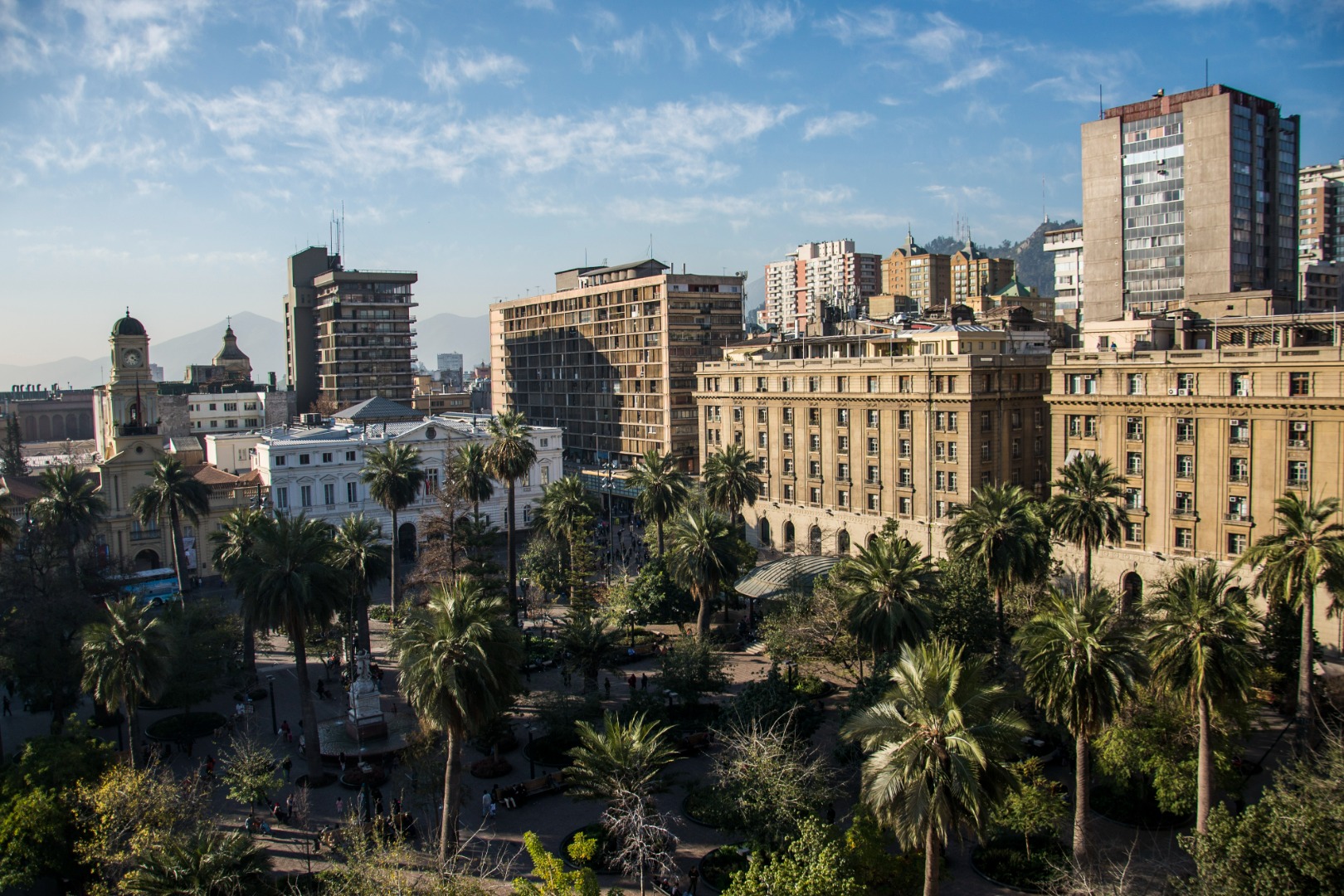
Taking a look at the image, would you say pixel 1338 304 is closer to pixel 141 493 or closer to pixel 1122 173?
pixel 1122 173

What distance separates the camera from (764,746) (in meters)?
34.8

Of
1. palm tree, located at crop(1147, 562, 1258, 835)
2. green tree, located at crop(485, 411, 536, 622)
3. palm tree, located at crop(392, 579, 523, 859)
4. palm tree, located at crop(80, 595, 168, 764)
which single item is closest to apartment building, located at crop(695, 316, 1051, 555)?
green tree, located at crop(485, 411, 536, 622)

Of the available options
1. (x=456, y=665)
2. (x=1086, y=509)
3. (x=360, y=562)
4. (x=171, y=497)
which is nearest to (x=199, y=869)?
(x=456, y=665)

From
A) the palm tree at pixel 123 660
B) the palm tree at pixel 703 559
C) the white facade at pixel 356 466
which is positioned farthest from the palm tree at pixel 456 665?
the white facade at pixel 356 466

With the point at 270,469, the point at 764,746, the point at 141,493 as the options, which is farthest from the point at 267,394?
the point at 764,746

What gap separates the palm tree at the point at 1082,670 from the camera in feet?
103

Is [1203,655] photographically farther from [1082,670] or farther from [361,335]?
[361,335]

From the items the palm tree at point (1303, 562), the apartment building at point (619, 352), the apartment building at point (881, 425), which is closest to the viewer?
the palm tree at point (1303, 562)

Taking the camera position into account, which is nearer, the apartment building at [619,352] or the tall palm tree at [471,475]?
the tall palm tree at [471,475]

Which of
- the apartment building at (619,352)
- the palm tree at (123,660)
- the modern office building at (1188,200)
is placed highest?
the modern office building at (1188,200)

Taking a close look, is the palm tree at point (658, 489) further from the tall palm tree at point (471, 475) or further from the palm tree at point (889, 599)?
the palm tree at point (889, 599)

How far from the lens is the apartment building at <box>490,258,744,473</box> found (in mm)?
121750

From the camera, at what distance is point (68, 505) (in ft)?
213

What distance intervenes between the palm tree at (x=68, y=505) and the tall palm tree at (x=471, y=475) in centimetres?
2390
